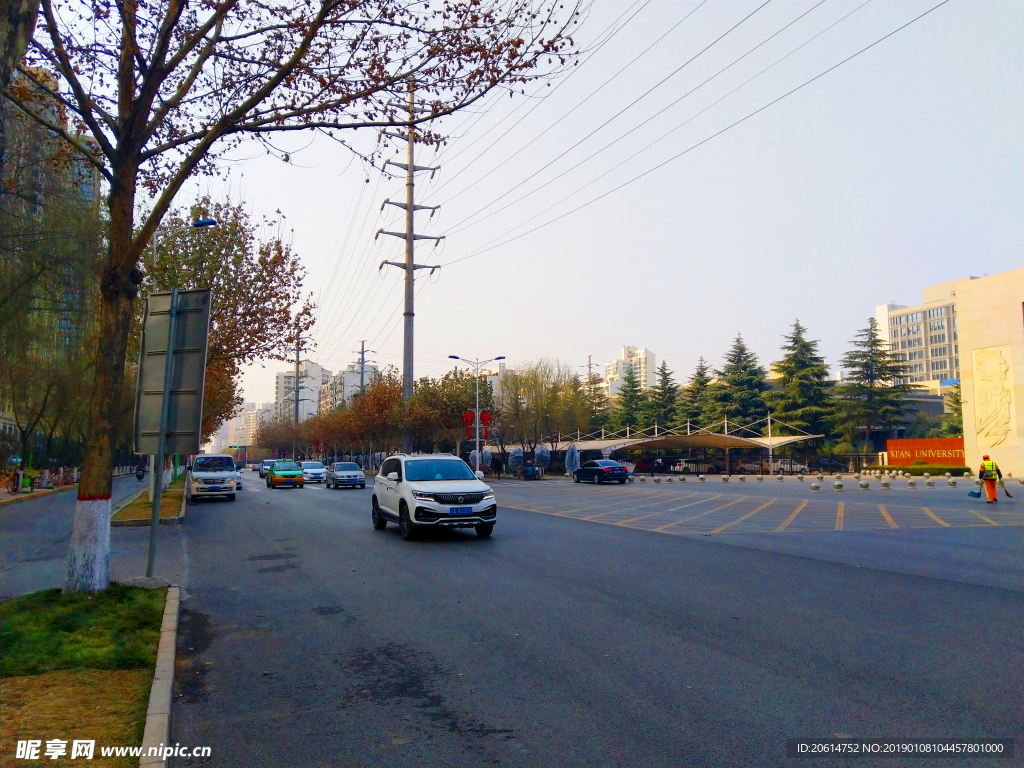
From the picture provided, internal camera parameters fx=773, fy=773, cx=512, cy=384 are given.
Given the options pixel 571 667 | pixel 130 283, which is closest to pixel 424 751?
pixel 571 667

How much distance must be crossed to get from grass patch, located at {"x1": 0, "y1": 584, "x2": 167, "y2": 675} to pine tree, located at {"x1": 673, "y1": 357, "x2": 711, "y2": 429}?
74833 mm

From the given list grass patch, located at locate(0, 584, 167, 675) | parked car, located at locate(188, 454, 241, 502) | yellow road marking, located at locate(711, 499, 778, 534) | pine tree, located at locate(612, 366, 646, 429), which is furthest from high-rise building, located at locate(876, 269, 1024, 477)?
grass patch, located at locate(0, 584, 167, 675)

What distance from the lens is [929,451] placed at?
51594mm

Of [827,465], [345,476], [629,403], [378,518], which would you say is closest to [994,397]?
[827,465]

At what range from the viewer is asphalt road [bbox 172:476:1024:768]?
485cm

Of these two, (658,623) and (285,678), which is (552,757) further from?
(658,623)

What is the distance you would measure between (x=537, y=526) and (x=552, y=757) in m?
13.9

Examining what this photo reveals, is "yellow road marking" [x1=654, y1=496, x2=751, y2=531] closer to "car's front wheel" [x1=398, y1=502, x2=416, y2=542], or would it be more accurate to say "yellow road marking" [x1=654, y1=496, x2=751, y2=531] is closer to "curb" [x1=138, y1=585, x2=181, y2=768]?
"car's front wheel" [x1=398, y1=502, x2=416, y2=542]

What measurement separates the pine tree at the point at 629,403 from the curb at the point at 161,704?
275 ft

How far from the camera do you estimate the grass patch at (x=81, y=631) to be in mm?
6090

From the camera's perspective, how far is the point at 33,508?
28.3 m

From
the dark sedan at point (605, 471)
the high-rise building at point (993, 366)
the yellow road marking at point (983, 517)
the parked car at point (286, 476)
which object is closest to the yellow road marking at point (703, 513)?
the yellow road marking at point (983, 517)

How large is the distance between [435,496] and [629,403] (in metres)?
77.4

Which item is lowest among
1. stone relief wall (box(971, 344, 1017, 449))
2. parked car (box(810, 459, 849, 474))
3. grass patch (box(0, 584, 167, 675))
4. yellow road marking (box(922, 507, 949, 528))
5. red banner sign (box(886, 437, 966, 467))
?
grass patch (box(0, 584, 167, 675))
